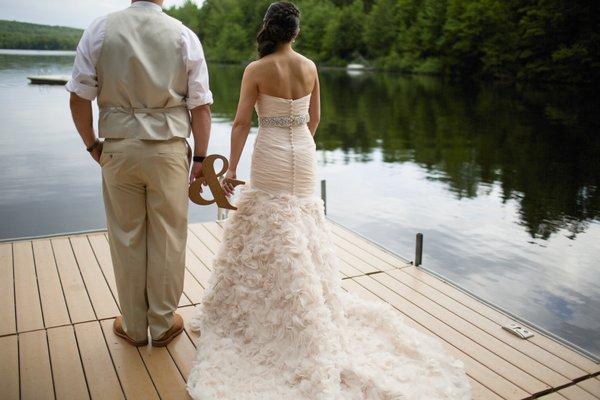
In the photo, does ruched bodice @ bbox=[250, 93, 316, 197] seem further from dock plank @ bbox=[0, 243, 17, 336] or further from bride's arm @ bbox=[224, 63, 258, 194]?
dock plank @ bbox=[0, 243, 17, 336]

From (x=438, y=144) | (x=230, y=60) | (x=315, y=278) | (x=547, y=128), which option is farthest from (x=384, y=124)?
(x=230, y=60)

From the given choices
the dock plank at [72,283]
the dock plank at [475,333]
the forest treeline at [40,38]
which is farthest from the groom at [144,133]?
the forest treeline at [40,38]

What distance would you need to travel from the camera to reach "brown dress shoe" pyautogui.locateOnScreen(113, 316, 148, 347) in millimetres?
2975

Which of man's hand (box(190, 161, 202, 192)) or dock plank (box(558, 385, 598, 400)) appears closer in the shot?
dock plank (box(558, 385, 598, 400))

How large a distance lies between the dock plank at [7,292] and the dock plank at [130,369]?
589 millimetres

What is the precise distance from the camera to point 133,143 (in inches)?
101

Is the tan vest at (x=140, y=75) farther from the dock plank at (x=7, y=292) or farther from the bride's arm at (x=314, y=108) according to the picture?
the dock plank at (x=7, y=292)

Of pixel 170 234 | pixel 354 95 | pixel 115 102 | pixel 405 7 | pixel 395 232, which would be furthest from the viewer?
pixel 405 7

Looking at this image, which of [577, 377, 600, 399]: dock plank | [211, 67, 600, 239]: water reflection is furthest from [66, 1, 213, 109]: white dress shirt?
[211, 67, 600, 239]: water reflection

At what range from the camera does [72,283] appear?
3770 millimetres

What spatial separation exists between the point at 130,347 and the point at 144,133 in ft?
4.27

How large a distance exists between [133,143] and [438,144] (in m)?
13.2

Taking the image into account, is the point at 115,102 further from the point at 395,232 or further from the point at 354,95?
the point at 354,95

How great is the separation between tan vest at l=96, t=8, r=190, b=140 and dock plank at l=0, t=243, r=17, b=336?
1.49m
